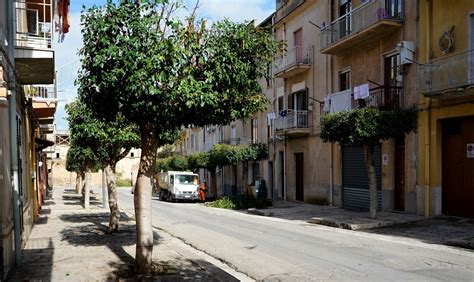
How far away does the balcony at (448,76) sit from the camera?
576 inches

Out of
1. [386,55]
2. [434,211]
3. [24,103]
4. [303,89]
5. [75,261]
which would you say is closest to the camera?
[75,261]

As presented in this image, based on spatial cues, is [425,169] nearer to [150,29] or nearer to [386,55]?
[386,55]

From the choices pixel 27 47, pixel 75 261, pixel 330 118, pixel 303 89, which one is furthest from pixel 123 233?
pixel 303 89

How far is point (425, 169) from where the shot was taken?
1734cm

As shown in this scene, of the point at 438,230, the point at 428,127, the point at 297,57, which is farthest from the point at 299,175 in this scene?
the point at 438,230

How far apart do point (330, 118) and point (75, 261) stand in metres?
11.0

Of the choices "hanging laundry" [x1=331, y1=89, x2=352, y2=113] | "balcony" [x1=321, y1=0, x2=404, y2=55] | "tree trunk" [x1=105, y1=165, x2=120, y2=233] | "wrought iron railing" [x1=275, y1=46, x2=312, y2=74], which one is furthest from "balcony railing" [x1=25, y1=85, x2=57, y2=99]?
"wrought iron railing" [x1=275, y1=46, x2=312, y2=74]

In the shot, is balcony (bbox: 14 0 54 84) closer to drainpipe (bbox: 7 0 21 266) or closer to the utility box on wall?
drainpipe (bbox: 7 0 21 266)

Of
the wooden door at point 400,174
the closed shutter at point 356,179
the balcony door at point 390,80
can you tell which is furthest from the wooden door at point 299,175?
the balcony door at point 390,80

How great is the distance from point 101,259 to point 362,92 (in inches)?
538

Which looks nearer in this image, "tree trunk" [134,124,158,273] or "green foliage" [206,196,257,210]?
"tree trunk" [134,124,158,273]

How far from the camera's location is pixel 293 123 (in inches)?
1070

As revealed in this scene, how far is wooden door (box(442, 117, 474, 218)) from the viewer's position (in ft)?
52.0

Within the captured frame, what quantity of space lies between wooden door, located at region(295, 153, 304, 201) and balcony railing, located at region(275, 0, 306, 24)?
8.67 meters
